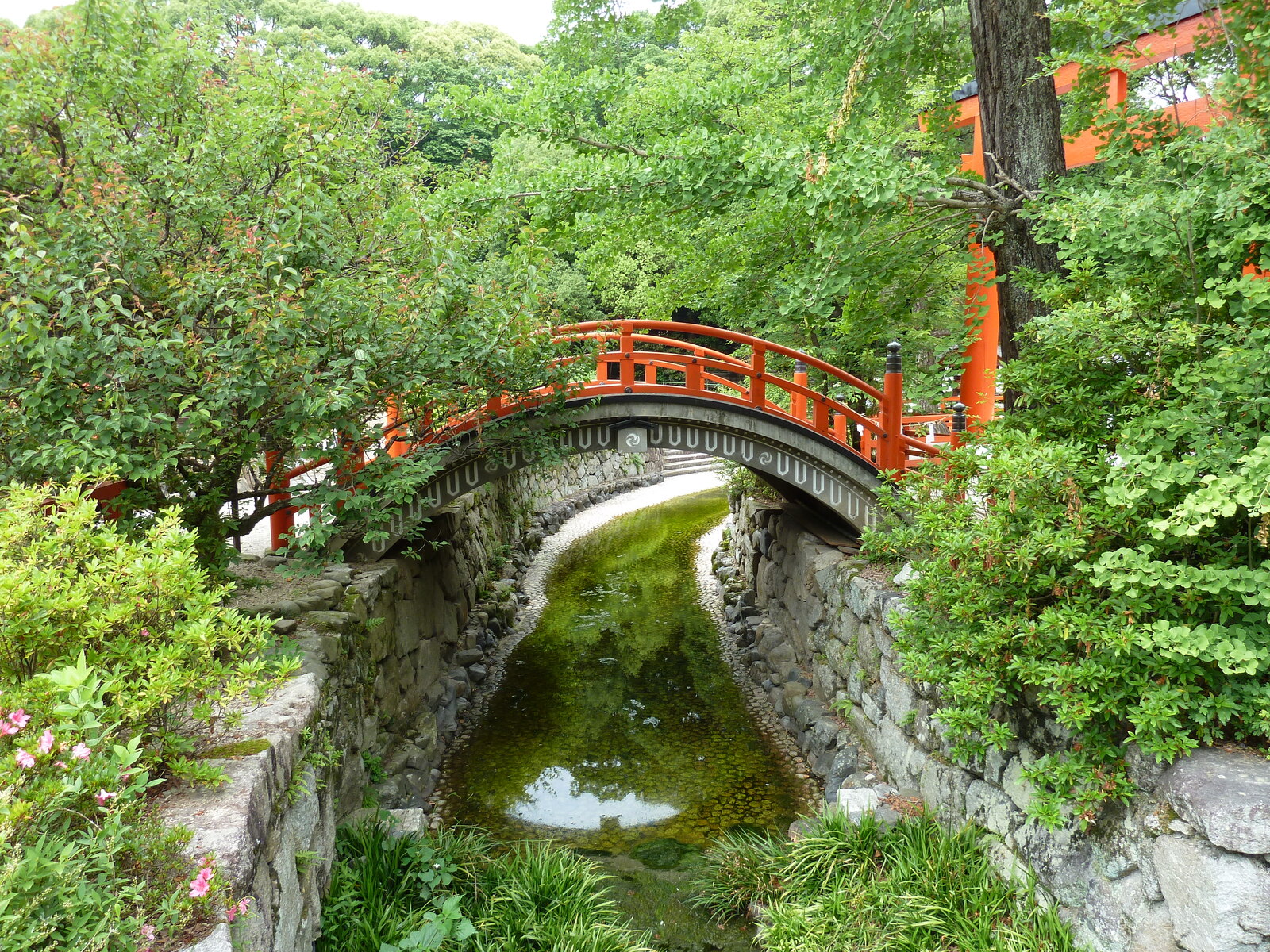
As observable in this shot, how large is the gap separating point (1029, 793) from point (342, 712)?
4.28m

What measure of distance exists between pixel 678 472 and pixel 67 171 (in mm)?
17826

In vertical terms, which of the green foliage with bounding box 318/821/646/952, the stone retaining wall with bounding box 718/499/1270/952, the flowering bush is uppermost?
the flowering bush

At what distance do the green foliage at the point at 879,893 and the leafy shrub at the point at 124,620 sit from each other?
325 centimetres

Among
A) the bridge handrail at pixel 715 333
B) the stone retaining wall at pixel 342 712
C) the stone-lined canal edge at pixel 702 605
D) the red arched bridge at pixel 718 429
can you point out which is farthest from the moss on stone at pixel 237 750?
the bridge handrail at pixel 715 333

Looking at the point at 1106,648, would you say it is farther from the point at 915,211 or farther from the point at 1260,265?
the point at 915,211

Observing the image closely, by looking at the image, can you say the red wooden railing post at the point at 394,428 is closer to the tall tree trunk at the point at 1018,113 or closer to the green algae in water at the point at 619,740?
the green algae in water at the point at 619,740

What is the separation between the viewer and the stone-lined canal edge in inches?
268

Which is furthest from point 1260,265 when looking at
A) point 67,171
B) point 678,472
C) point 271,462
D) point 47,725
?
point 678,472

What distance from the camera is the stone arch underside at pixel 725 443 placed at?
294 inches

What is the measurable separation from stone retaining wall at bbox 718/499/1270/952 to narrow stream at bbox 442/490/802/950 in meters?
0.76

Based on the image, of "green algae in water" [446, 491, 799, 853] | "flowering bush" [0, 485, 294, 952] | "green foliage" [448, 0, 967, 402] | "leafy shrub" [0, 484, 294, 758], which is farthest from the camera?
"green algae in water" [446, 491, 799, 853]

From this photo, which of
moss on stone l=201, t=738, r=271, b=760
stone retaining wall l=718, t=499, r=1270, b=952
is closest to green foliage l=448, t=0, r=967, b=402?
stone retaining wall l=718, t=499, r=1270, b=952

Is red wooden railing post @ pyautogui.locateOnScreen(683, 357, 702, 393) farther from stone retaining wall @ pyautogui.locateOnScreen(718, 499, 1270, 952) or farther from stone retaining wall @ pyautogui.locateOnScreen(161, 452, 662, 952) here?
stone retaining wall @ pyautogui.locateOnScreen(718, 499, 1270, 952)

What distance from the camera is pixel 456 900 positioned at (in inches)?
168
